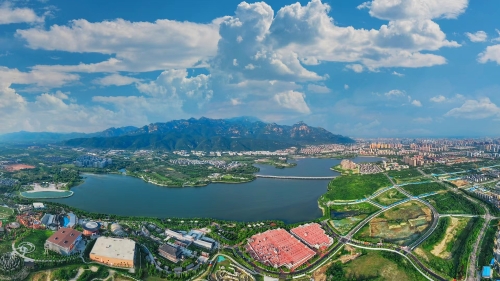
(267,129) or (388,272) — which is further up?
(267,129)

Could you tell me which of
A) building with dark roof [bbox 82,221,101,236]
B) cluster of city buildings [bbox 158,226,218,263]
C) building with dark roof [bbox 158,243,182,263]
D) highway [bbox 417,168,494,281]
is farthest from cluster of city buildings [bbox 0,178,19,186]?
highway [bbox 417,168,494,281]

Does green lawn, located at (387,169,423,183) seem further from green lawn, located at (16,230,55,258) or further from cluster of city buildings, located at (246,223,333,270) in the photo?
green lawn, located at (16,230,55,258)

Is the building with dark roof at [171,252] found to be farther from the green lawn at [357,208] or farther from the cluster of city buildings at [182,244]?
the green lawn at [357,208]

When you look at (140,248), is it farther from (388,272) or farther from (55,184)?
(55,184)

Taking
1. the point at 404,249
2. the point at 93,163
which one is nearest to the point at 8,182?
the point at 93,163

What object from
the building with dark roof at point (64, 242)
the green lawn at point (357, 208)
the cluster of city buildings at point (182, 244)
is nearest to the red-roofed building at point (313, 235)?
the cluster of city buildings at point (182, 244)

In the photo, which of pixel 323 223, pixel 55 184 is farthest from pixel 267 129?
pixel 323 223
